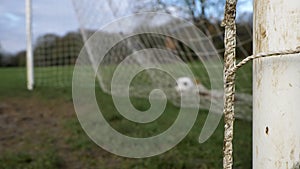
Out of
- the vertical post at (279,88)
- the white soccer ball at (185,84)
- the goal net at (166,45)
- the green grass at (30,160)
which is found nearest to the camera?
the vertical post at (279,88)

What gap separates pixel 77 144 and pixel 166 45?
1.40 metres

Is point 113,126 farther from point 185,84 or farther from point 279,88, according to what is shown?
point 279,88

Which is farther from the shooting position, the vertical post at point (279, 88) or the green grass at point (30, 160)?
the green grass at point (30, 160)

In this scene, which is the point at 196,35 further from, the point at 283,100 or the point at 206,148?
the point at 283,100

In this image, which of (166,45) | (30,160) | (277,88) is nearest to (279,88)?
(277,88)

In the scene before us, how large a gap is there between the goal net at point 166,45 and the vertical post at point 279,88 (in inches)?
48.8

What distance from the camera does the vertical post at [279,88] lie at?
0.43 meters

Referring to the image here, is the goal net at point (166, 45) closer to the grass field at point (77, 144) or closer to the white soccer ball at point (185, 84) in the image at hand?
the white soccer ball at point (185, 84)

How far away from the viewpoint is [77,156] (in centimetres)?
162

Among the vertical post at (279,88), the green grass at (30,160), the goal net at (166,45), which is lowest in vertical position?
the green grass at (30,160)

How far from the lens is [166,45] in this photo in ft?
9.59

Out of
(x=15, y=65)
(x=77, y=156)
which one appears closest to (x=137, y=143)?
(x=77, y=156)

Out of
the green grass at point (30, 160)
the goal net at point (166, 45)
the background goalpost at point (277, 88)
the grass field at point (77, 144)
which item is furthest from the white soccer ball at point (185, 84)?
the background goalpost at point (277, 88)

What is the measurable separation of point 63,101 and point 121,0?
107 centimetres
